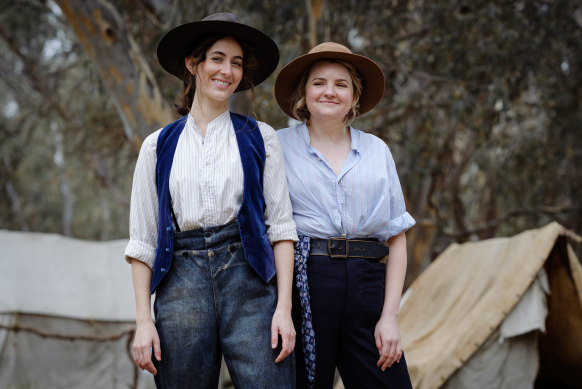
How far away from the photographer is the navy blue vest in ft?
6.44

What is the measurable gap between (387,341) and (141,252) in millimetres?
866

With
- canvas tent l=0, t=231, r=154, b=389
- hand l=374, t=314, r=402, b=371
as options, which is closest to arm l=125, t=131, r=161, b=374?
hand l=374, t=314, r=402, b=371

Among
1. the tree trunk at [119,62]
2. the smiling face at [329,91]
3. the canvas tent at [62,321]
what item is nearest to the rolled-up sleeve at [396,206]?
the smiling face at [329,91]

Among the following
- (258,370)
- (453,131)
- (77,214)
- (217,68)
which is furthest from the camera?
(77,214)

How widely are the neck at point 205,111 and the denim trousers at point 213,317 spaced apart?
1.22 ft

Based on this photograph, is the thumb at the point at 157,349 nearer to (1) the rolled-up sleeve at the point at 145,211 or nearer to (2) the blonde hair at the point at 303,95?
(1) the rolled-up sleeve at the point at 145,211

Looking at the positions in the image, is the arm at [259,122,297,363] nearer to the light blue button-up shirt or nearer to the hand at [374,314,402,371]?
the light blue button-up shirt

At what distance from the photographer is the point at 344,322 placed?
2.17 m

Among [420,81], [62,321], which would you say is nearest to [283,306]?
[62,321]

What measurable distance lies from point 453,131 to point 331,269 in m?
5.26

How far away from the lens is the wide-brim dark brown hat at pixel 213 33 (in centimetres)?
207

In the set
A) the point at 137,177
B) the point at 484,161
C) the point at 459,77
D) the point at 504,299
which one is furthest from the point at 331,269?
the point at 484,161

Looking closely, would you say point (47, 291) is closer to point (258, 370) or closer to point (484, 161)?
point (258, 370)

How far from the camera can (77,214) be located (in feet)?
57.8
